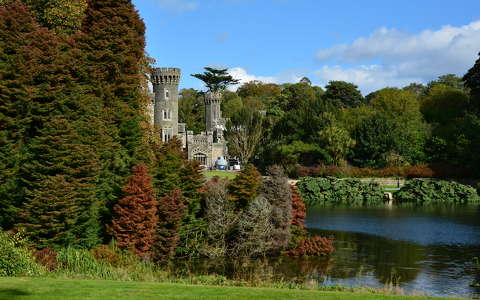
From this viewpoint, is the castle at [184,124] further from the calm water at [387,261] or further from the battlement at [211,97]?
the calm water at [387,261]

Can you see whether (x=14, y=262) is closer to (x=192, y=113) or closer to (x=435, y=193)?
(x=435, y=193)

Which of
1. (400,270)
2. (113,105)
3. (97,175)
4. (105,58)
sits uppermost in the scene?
(105,58)

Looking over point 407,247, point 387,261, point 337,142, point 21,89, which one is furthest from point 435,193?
point 21,89

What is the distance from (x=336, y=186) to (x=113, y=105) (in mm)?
33589

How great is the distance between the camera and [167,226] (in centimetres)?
2178

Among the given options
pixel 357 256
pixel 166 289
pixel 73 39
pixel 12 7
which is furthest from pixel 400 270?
pixel 12 7

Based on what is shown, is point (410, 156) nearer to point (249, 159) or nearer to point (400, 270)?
point (249, 159)

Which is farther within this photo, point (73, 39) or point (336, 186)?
point (336, 186)

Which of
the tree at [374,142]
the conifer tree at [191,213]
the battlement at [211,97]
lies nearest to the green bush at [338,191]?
the tree at [374,142]

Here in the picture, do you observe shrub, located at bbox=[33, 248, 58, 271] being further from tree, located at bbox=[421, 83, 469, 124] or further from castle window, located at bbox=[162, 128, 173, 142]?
tree, located at bbox=[421, 83, 469, 124]

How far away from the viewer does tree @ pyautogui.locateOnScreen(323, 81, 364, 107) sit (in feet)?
291

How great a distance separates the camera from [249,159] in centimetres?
7400

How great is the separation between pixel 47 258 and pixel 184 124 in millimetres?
57305

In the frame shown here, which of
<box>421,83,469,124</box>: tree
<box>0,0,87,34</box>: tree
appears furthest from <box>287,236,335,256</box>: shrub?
<box>421,83,469,124</box>: tree
